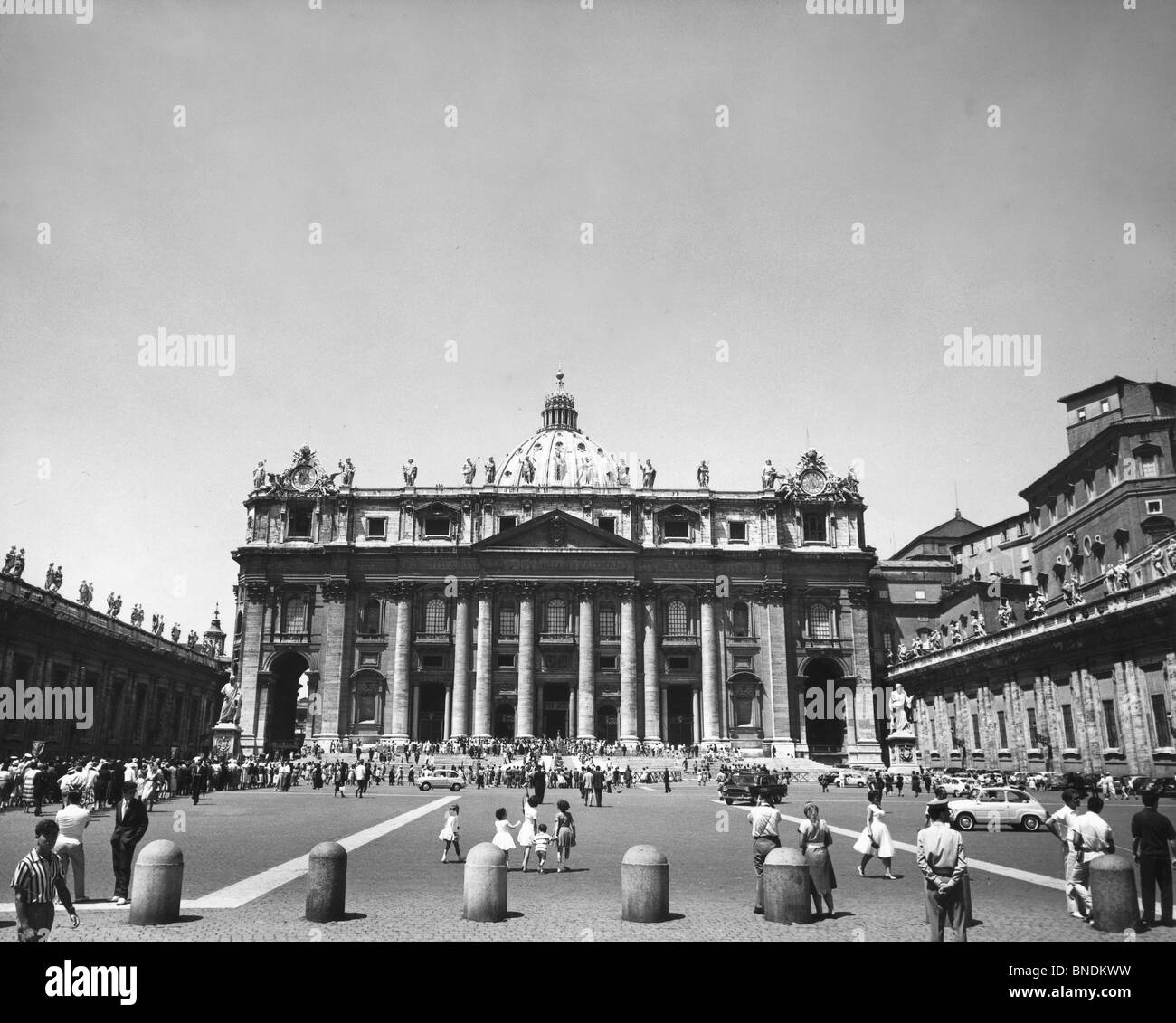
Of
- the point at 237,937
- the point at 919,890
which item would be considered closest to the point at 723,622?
the point at 919,890

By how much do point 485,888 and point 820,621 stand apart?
71370mm

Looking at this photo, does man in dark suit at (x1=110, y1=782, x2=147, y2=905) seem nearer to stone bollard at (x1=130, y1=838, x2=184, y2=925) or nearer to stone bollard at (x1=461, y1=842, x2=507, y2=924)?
stone bollard at (x1=130, y1=838, x2=184, y2=925)

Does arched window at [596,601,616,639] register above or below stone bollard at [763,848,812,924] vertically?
above

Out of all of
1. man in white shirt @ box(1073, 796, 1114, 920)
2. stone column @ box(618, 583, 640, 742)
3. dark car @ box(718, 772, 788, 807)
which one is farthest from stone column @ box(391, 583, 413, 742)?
man in white shirt @ box(1073, 796, 1114, 920)

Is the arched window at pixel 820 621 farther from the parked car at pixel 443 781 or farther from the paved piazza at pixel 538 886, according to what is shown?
the paved piazza at pixel 538 886

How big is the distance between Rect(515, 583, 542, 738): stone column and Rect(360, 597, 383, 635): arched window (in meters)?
11.5

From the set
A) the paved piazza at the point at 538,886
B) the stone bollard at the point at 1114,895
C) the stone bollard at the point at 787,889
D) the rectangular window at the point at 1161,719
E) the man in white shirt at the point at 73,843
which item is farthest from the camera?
the rectangular window at the point at 1161,719

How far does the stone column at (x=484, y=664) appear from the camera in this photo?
74812 mm

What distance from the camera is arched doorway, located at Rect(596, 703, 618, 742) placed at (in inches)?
3009

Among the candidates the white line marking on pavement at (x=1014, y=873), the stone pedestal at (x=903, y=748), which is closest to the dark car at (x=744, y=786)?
the white line marking on pavement at (x=1014, y=873)

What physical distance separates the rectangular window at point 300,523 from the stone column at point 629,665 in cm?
2668

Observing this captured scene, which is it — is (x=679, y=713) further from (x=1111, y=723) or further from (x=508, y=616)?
(x=1111, y=723)

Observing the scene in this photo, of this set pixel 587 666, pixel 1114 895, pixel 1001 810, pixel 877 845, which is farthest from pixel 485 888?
pixel 587 666
